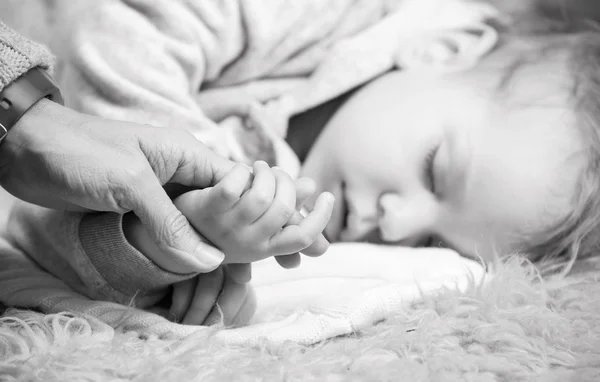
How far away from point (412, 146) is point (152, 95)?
47 cm

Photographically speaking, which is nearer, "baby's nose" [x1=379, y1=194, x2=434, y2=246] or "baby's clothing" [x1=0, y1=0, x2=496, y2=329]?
"baby's clothing" [x1=0, y1=0, x2=496, y2=329]

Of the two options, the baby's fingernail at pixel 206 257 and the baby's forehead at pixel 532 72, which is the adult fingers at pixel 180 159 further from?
the baby's forehead at pixel 532 72

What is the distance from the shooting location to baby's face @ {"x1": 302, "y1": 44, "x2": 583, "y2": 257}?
103 centimetres

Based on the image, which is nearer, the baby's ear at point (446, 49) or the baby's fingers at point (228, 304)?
the baby's fingers at point (228, 304)

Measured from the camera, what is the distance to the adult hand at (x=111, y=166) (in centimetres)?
63

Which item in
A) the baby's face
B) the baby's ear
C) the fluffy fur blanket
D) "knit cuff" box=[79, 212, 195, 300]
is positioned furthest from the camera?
the baby's ear

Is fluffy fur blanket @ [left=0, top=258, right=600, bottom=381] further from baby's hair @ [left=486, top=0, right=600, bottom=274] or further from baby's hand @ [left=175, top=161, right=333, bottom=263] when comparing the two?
baby's hair @ [left=486, top=0, right=600, bottom=274]

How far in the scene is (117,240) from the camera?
72cm

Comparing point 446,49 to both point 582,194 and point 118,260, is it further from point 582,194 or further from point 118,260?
point 118,260

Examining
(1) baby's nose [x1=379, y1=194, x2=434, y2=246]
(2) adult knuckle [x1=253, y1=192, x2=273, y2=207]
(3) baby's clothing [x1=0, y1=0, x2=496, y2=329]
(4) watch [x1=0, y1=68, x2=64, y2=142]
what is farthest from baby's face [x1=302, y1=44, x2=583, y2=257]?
(4) watch [x1=0, y1=68, x2=64, y2=142]

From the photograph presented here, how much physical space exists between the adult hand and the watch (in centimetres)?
1

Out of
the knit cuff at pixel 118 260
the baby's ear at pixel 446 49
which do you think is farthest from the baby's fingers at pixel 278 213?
the baby's ear at pixel 446 49

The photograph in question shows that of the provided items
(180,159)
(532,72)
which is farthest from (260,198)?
(532,72)

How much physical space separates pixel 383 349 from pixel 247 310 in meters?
0.20
